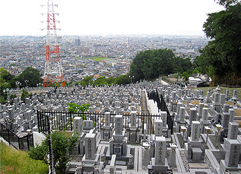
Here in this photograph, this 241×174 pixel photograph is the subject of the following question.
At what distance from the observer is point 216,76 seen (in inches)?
856

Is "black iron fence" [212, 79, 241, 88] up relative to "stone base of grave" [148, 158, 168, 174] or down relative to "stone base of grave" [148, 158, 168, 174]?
up

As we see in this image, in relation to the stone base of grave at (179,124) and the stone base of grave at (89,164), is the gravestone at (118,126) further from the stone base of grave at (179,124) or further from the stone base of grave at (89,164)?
the stone base of grave at (179,124)

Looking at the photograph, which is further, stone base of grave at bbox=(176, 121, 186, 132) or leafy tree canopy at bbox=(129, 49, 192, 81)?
leafy tree canopy at bbox=(129, 49, 192, 81)

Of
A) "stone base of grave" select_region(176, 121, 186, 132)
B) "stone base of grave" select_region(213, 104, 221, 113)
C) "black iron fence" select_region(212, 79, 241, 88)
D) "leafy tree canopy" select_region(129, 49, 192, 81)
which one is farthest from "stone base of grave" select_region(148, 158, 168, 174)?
"leafy tree canopy" select_region(129, 49, 192, 81)

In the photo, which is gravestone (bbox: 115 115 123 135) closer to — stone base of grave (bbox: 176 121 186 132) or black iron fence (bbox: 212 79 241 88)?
stone base of grave (bbox: 176 121 186 132)

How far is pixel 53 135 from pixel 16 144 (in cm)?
302

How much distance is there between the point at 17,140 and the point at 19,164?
99.5 inches

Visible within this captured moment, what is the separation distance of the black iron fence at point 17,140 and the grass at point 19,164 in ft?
4.71

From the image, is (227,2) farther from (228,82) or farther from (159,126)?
(159,126)

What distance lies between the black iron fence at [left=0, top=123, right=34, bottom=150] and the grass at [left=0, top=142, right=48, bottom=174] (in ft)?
4.71

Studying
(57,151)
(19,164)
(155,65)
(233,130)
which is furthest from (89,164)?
(155,65)

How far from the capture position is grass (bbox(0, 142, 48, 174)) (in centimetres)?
580

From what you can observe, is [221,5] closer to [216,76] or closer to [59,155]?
[216,76]

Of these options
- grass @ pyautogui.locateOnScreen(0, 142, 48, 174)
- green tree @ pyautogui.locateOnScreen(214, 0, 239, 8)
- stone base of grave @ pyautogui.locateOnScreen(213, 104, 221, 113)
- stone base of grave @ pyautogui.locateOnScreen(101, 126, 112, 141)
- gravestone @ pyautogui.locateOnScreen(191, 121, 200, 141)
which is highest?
green tree @ pyautogui.locateOnScreen(214, 0, 239, 8)
